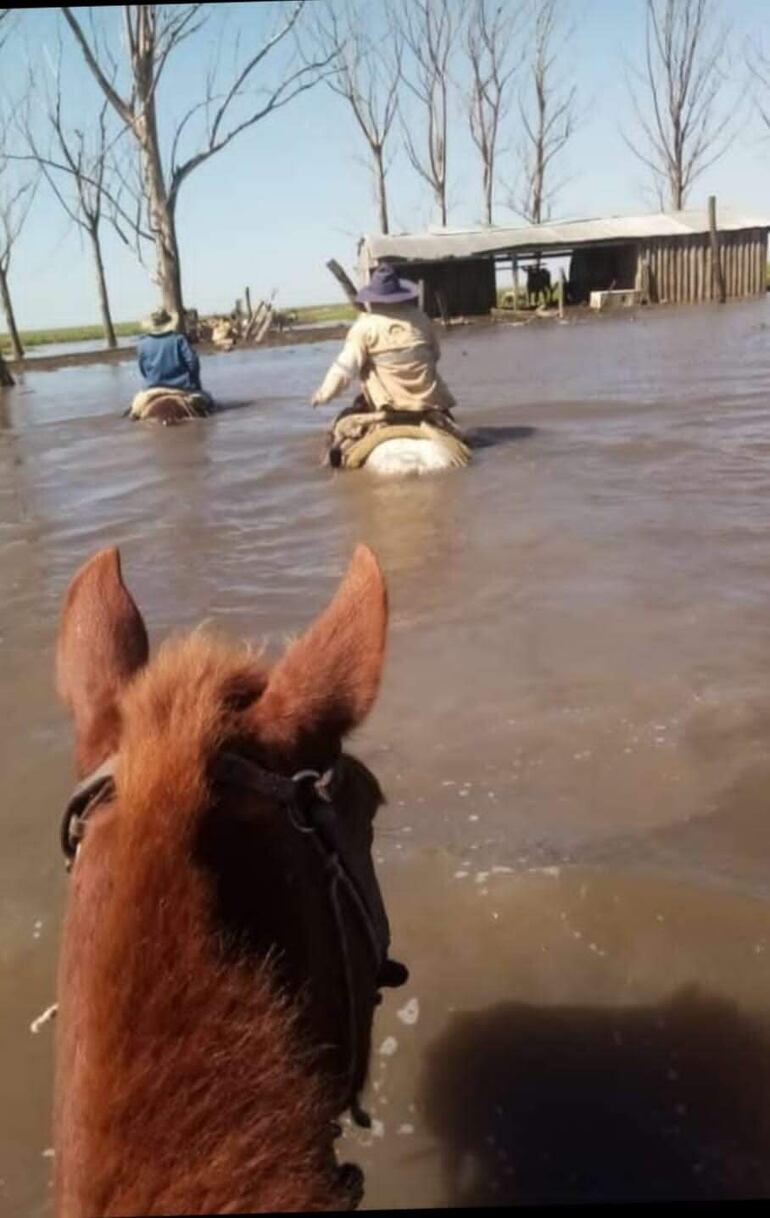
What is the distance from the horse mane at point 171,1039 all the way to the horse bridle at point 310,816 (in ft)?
0.16

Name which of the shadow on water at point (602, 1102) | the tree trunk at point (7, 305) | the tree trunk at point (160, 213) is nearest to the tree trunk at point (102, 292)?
the tree trunk at point (7, 305)

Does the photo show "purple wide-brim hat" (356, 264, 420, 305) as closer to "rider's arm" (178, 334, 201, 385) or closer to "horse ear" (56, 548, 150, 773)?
Answer: "rider's arm" (178, 334, 201, 385)

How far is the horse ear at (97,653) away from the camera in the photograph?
164 cm

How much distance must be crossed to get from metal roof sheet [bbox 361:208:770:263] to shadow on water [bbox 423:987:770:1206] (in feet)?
107

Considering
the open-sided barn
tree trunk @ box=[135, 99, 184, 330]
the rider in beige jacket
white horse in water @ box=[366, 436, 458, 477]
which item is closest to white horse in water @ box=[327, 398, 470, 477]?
white horse in water @ box=[366, 436, 458, 477]

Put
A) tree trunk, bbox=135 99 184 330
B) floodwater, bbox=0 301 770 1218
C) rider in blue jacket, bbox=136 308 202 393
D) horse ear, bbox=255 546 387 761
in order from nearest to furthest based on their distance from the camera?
horse ear, bbox=255 546 387 761 → floodwater, bbox=0 301 770 1218 → rider in blue jacket, bbox=136 308 202 393 → tree trunk, bbox=135 99 184 330

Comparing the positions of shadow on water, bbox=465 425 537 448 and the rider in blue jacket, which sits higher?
the rider in blue jacket

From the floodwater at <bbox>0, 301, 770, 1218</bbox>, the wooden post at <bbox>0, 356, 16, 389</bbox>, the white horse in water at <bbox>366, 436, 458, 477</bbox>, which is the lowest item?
the floodwater at <bbox>0, 301, 770, 1218</bbox>

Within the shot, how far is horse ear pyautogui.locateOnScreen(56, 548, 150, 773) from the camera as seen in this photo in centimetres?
164

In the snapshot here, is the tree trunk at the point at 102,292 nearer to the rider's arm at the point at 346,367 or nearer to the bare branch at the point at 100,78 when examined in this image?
the bare branch at the point at 100,78

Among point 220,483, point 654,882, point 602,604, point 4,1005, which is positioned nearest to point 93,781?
point 4,1005

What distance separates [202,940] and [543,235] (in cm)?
3820

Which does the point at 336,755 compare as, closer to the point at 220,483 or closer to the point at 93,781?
the point at 93,781

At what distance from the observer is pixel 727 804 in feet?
11.9
